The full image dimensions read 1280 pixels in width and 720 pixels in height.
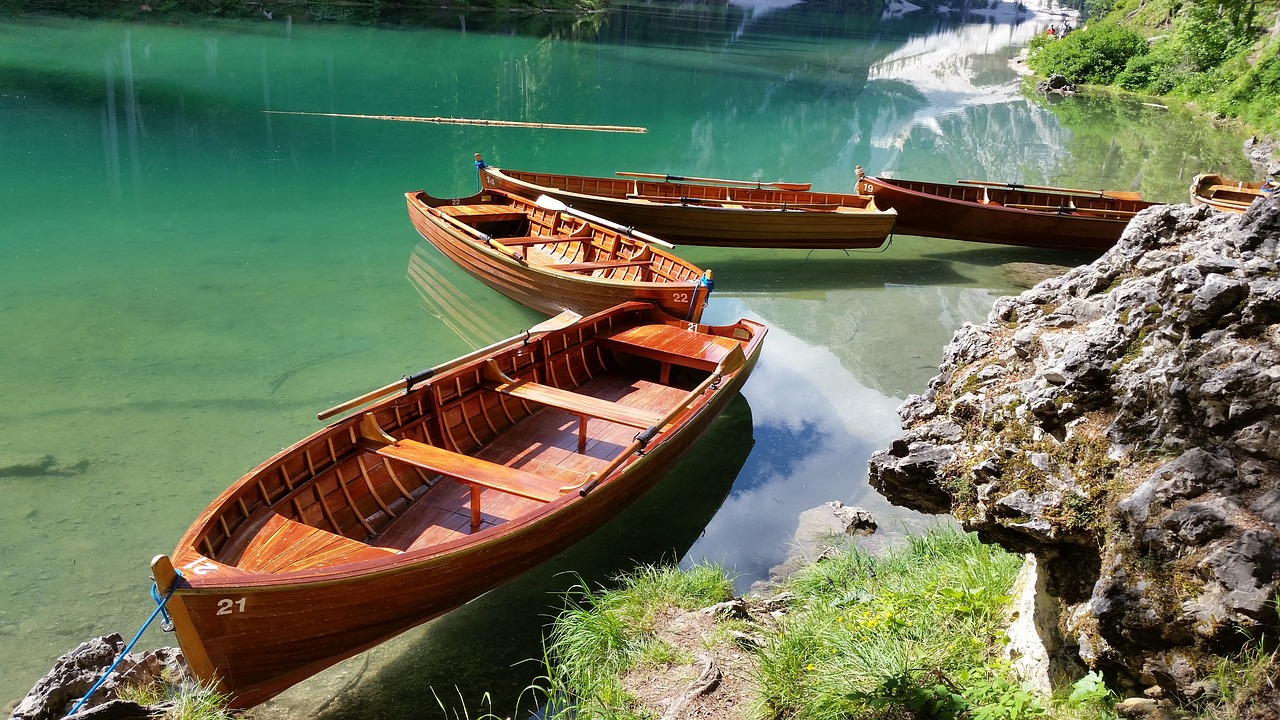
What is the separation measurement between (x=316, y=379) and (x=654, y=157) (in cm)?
1705

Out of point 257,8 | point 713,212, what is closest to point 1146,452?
point 713,212

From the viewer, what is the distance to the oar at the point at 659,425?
7327 mm

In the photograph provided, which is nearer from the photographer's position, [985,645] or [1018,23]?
[985,645]

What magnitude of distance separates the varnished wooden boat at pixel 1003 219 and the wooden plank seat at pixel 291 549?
14896 mm

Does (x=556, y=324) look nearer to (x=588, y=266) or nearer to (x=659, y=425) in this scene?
(x=659, y=425)

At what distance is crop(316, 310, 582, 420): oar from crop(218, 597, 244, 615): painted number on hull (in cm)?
162

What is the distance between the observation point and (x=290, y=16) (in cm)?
5044

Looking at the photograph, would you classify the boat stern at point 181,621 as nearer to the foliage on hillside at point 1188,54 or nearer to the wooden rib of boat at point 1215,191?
the wooden rib of boat at point 1215,191

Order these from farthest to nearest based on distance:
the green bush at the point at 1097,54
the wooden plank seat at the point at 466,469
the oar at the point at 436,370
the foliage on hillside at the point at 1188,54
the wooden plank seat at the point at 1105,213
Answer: the green bush at the point at 1097,54
the foliage on hillside at the point at 1188,54
the wooden plank seat at the point at 1105,213
the oar at the point at 436,370
the wooden plank seat at the point at 466,469

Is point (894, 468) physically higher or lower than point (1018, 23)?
lower

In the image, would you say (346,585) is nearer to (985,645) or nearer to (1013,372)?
(985,645)

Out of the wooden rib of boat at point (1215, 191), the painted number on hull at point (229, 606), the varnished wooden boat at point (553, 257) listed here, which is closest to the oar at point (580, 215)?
the varnished wooden boat at point (553, 257)

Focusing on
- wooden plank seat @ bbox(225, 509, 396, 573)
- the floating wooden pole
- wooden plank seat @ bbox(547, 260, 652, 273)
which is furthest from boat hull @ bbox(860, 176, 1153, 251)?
wooden plank seat @ bbox(225, 509, 396, 573)

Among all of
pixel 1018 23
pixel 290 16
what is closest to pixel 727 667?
pixel 290 16
